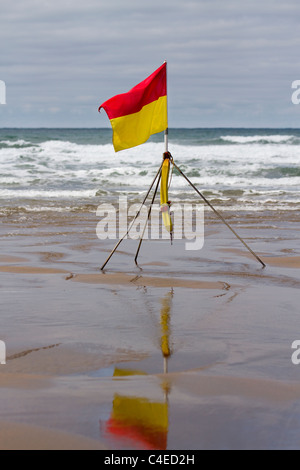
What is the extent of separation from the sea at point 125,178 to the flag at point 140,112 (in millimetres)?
7029

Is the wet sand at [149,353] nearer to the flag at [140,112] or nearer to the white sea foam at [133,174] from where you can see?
the flag at [140,112]

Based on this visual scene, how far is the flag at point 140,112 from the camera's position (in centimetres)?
688

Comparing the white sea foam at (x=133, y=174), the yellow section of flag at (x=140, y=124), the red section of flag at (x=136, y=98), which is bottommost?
the white sea foam at (x=133, y=174)

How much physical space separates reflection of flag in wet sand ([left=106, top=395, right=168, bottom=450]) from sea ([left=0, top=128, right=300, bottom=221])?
33.7 ft

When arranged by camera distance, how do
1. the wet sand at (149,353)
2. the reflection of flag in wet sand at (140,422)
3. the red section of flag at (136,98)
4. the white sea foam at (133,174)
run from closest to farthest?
the reflection of flag in wet sand at (140,422) < the wet sand at (149,353) < the red section of flag at (136,98) < the white sea foam at (133,174)

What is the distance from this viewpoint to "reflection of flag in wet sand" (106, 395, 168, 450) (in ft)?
10.5

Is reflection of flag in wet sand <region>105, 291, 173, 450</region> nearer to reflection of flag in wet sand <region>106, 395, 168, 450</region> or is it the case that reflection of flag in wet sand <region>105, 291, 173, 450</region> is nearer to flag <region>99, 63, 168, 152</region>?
reflection of flag in wet sand <region>106, 395, 168, 450</region>

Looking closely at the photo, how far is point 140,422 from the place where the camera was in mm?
3402

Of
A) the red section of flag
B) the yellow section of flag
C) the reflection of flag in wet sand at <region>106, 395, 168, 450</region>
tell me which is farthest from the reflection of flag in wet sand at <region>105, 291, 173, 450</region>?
the red section of flag

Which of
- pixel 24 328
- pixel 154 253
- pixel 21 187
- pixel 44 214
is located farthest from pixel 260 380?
pixel 21 187

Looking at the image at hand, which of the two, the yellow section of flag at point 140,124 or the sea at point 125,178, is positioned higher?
the yellow section of flag at point 140,124

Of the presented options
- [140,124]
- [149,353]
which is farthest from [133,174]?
[149,353]

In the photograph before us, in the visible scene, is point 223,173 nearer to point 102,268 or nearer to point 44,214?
point 44,214

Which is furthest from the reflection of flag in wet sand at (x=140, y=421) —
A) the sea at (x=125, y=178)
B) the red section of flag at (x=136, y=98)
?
the sea at (x=125, y=178)
